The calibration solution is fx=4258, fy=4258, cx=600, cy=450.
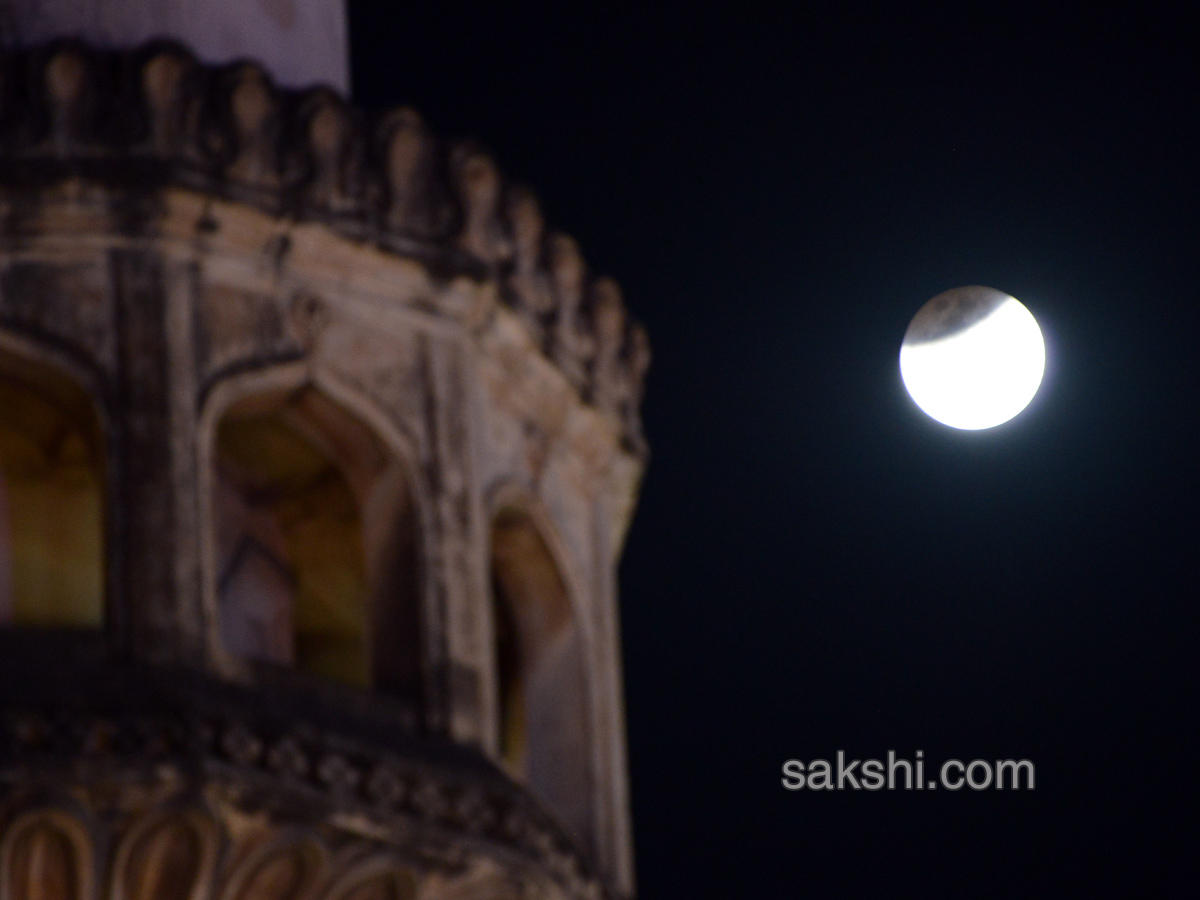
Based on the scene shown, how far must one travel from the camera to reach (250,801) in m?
16.0

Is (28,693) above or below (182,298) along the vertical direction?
below

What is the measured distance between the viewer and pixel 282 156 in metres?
17.4

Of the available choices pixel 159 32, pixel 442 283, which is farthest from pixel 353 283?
pixel 159 32

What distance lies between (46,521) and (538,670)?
235 centimetres

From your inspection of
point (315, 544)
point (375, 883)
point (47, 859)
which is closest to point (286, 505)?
point (315, 544)

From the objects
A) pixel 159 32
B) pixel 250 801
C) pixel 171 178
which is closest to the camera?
pixel 250 801

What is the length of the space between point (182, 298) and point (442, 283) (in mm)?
1268

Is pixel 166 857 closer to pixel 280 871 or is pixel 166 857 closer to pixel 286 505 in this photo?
pixel 280 871

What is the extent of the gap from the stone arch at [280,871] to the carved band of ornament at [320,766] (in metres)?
0.20

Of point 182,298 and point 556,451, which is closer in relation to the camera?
point 182,298

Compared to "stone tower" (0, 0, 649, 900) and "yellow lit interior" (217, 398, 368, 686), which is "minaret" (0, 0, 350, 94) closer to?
"stone tower" (0, 0, 649, 900)

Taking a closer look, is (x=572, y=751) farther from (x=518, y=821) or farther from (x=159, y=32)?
(x=159, y=32)

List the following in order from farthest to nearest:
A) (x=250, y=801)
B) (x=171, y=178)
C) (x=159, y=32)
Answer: (x=159, y=32) < (x=171, y=178) < (x=250, y=801)

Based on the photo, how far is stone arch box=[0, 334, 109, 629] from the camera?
57.1 ft
